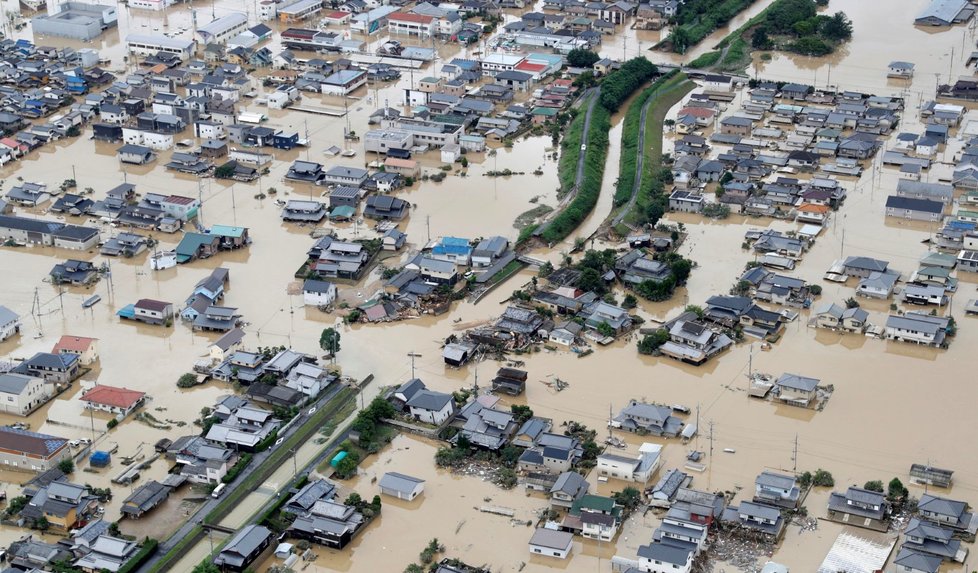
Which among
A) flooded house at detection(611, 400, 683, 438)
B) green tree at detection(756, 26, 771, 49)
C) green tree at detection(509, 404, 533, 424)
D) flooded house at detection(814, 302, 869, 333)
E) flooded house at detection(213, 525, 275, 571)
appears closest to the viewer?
flooded house at detection(213, 525, 275, 571)

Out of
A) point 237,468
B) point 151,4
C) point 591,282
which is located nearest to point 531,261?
point 591,282

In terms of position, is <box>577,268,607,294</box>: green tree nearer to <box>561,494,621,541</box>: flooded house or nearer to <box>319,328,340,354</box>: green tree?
<box>319,328,340,354</box>: green tree

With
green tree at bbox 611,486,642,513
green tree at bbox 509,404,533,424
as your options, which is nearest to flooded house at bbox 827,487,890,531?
green tree at bbox 611,486,642,513

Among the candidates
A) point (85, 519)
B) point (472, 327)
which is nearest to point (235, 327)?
point (472, 327)

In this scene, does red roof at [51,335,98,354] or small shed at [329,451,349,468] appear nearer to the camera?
small shed at [329,451,349,468]

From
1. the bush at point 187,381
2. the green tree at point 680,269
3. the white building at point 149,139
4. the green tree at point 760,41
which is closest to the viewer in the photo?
the bush at point 187,381

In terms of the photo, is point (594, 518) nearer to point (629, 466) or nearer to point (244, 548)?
point (629, 466)

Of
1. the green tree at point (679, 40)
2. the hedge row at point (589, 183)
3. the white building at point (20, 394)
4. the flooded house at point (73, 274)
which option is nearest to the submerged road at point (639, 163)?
the hedge row at point (589, 183)

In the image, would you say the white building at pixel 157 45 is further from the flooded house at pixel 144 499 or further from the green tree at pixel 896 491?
the green tree at pixel 896 491
